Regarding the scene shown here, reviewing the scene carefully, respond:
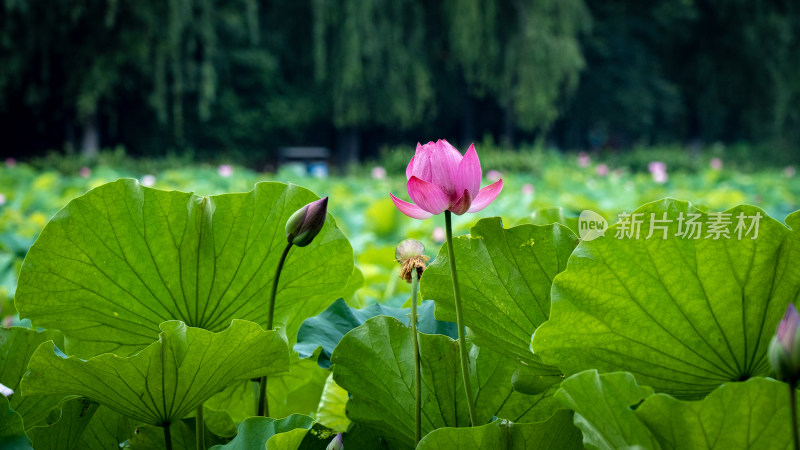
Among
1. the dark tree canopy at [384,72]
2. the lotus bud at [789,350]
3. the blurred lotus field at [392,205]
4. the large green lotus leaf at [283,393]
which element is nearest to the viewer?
the lotus bud at [789,350]

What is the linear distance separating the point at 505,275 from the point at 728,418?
0.41 ft

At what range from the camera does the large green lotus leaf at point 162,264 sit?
39cm

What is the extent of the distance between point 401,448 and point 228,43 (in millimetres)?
13442

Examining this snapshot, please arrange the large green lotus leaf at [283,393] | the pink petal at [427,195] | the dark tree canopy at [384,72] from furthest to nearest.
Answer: the dark tree canopy at [384,72]
the large green lotus leaf at [283,393]
the pink petal at [427,195]

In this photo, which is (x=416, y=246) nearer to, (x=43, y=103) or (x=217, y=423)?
(x=217, y=423)

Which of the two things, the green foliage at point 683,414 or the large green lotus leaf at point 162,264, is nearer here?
the green foliage at point 683,414

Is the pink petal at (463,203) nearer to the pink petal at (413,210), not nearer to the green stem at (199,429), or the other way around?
the pink petal at (413,210)

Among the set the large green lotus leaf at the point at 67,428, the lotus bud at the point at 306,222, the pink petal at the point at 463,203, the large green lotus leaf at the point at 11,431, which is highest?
the pink petal at the point at 463,203

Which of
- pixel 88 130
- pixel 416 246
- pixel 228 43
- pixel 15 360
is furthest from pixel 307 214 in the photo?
pixel 228 43

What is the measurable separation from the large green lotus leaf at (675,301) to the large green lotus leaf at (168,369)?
0.13 metres

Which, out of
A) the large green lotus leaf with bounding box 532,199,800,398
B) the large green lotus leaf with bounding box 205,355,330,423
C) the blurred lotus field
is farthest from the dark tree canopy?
the large green lotus leaf with bounding box 532,199,800,398

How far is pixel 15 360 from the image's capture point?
15.4 inches

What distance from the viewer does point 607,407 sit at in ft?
0.86

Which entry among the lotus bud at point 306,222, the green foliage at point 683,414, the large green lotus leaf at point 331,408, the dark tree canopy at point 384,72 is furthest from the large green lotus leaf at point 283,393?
the dark tree canopy at point 384,72
